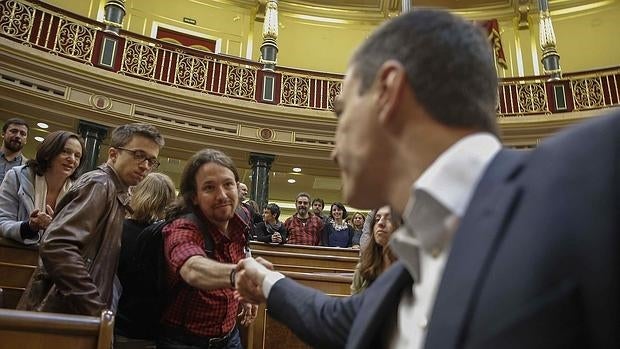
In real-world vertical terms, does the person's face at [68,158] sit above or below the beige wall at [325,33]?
below

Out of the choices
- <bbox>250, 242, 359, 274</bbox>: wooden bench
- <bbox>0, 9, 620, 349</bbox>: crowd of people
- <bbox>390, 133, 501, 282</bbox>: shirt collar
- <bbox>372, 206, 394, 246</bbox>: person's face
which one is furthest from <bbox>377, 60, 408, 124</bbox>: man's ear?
<bbox>250, 242, 359, 274</bbox>: wooden bench

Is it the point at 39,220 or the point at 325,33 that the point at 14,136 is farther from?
the point at 325,33

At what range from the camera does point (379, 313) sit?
2.83 ft

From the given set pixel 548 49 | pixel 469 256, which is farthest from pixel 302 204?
pixel 548 49

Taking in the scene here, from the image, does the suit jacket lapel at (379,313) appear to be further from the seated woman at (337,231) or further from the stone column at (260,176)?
the stone column at (260,176)

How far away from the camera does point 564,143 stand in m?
0.53

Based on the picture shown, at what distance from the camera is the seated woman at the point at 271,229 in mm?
5348

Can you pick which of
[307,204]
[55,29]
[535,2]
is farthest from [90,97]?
[535,2]

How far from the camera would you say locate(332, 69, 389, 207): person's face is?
2.56 ft

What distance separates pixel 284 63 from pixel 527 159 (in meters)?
11.6

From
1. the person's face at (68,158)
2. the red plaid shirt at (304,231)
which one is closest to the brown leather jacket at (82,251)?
the person's face at (68,158)

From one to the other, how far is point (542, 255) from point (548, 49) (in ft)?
34.7

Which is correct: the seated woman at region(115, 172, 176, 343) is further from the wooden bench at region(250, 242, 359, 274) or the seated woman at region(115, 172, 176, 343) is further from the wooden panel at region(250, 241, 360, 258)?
the wooden panel at region(250, 241, 360, 258)

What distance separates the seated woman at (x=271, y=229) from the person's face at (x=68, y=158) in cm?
303
